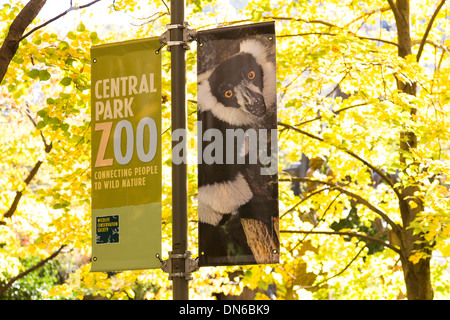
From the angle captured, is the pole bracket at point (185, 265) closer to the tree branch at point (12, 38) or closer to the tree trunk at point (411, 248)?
the tree branch at point (12, 38)

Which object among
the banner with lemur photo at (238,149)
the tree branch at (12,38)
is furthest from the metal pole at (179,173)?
the tree branch at (12,38)

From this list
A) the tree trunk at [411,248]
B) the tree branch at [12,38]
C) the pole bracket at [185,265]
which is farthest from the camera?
the tree trunk at [411,248]

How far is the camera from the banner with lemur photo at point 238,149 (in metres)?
6.36

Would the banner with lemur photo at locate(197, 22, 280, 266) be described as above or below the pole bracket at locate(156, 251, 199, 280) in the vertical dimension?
above

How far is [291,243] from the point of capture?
1553cm

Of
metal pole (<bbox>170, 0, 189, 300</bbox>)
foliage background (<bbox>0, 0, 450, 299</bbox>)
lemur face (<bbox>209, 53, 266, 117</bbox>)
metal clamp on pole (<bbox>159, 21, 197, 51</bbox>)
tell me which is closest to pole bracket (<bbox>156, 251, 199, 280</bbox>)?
metal pole (<bbox>170, 0, 189, 300</bbox>)

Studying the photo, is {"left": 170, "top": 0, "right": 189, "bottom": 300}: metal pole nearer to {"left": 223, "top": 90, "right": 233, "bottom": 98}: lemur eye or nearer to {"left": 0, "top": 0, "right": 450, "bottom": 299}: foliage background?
{"left": 223, "top": 90, "right": 233, "bottom": 98}: lemur eye

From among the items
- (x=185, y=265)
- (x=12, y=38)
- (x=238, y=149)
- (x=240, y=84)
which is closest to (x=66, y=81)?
(x=12, y=38)

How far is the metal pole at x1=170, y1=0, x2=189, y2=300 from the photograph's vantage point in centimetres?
636

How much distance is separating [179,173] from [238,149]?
0.60 metres

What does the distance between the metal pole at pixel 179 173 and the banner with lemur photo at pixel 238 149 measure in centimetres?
16

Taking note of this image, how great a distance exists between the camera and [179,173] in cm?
654

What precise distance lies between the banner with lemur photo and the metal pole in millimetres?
161
